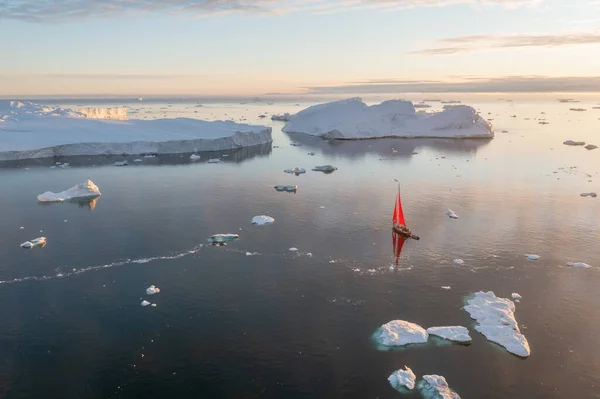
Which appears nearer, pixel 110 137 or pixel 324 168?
pixel 324 168

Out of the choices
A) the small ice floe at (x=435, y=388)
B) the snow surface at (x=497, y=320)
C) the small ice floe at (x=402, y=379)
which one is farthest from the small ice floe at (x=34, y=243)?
the snow surface at (x=497, y=320)

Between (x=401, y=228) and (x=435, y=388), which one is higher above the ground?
(x=401, y=228)

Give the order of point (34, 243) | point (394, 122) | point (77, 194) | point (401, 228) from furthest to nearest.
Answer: point (394, 122) < point (77, 194) < point (401, 228) < point (34, 243)

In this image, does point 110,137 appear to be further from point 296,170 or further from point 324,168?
point 324,168

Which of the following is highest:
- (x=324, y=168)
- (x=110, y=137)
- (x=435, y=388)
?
(x=110, y=137)

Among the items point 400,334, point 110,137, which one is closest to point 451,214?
point 400,334

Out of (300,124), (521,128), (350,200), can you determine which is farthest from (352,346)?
(521,128)

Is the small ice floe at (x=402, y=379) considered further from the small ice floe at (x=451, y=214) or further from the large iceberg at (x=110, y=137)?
the large iceberg at (x=110, y=137)
